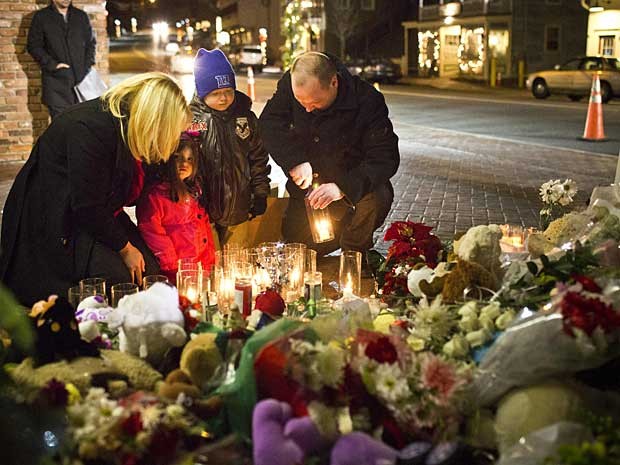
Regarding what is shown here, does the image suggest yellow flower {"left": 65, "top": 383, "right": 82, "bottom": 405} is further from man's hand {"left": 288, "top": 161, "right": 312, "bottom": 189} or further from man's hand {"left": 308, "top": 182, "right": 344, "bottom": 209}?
man's hand {"left": 288, "top": 161, "right": 312, "bottom": 189}

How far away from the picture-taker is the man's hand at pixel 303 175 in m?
6.12

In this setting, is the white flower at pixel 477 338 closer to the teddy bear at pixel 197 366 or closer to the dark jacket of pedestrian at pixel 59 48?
the teddy bear at pixel 197 366

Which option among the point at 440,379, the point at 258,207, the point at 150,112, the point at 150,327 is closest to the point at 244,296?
the point at 150,327

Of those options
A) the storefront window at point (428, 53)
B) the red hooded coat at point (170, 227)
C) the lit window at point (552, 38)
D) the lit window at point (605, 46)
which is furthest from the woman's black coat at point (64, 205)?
the storefront window at point (428, 53)

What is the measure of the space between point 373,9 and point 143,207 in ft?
157

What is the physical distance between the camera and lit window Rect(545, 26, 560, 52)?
38.9 metres

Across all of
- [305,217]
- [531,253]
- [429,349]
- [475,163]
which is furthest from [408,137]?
[429,349]

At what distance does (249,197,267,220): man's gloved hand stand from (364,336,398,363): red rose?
356 cm

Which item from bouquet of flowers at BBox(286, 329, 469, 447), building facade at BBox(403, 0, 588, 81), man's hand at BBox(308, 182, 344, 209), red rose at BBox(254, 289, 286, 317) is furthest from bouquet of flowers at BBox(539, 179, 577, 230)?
building facade at BBox(403, 0, 588, 81)

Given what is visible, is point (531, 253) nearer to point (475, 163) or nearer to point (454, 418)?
point (454, 418)

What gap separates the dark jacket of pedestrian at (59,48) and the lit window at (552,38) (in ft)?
106

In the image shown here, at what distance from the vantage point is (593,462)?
6.80ft

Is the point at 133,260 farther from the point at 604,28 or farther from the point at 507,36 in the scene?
the point at 507,36

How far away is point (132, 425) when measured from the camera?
2.30 meters
